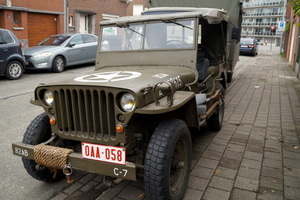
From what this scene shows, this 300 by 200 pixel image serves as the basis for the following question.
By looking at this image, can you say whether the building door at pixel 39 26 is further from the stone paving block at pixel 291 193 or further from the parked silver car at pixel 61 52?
the stone paving block at pixel 291 193

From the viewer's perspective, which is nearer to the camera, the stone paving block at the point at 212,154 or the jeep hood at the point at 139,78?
the jeep hood at the point at 139,78

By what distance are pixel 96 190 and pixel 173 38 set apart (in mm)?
2363

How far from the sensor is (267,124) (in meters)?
5.99

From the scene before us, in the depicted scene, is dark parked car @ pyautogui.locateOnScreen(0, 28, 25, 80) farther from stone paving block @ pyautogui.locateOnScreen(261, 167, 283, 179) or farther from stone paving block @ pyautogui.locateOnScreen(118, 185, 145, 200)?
stone paving block @ pyautogui.locateOnScreen(261, 167, 283, 179)

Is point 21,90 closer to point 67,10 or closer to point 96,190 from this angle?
point 96,190

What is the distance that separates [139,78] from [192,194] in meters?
1.44

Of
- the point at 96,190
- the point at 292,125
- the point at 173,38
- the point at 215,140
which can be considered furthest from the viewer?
the point at 292,125

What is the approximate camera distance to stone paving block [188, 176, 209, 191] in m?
3.37

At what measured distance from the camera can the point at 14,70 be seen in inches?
403

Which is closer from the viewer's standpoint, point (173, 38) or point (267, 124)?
point (173, 38)

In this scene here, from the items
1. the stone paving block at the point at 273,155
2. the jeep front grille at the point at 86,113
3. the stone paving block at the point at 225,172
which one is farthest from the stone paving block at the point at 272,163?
the jeep front grille at the point at 86,113

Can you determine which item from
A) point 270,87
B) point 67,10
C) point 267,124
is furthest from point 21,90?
point 67,10

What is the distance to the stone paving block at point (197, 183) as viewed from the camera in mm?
3371

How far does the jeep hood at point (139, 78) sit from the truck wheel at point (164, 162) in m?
0.50
